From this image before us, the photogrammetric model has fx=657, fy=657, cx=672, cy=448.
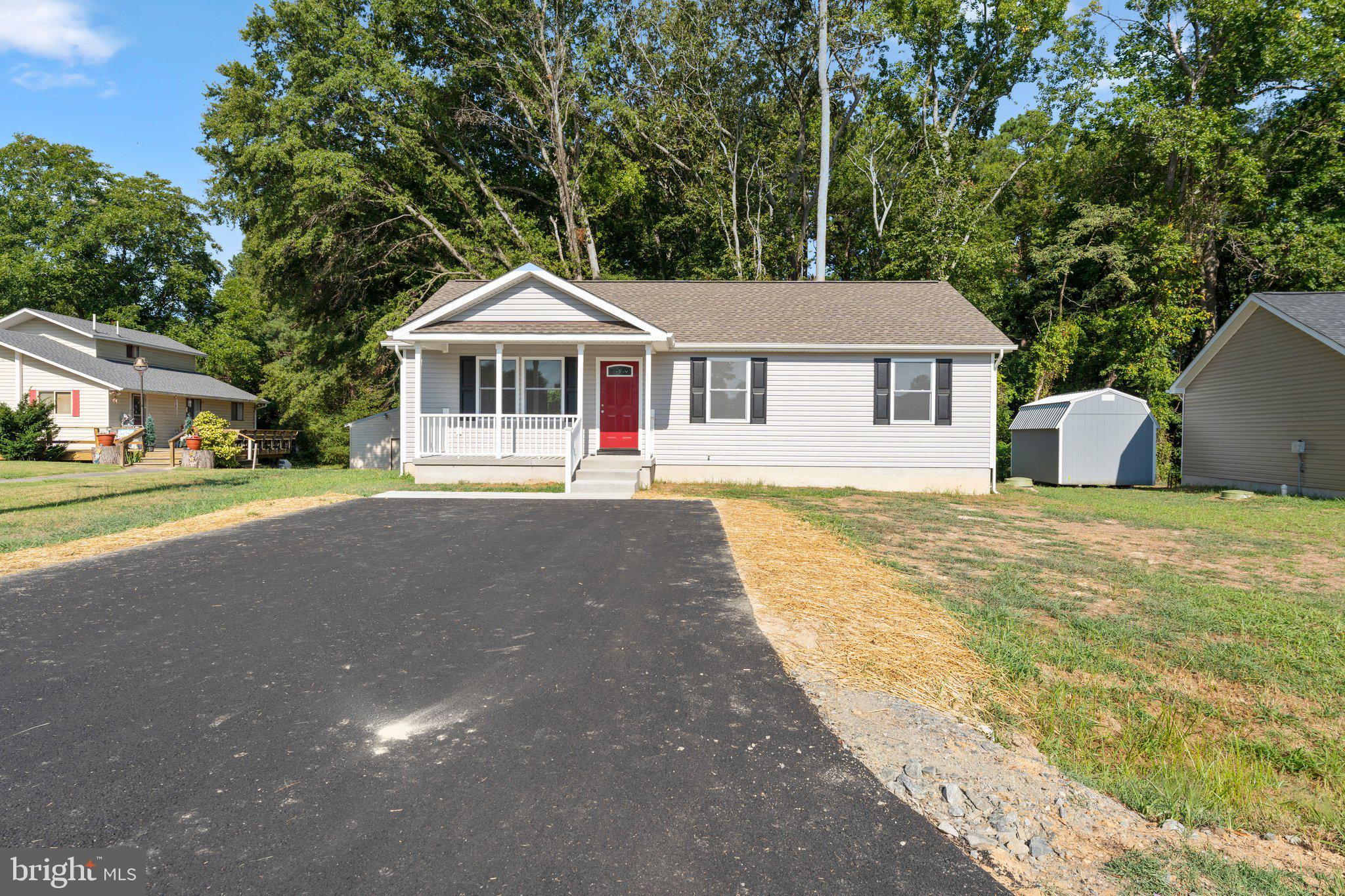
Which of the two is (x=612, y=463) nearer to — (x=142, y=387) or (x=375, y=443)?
(x=375, y=443)

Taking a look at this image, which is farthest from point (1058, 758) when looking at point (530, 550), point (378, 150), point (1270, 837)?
point (378, 150)

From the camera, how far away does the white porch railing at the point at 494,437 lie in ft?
49.1

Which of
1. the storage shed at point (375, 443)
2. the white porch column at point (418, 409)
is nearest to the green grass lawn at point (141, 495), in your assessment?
the white porch column at point (418, 409)

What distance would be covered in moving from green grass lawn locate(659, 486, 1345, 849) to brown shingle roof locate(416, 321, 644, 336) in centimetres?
710

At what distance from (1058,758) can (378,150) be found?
2765 centimetres

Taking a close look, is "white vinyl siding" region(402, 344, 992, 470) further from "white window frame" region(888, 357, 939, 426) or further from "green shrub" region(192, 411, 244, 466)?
"green shrub" region(192, 411, 244, 466)

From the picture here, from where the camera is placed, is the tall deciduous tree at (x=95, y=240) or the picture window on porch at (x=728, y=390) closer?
the picture window on porch at (x=728, y=390)

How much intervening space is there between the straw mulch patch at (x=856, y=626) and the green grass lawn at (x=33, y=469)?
61.4ft

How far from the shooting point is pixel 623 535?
8727mm

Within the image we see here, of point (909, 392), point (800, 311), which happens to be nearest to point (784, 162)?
point (800, 311)

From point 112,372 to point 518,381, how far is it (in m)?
22.0

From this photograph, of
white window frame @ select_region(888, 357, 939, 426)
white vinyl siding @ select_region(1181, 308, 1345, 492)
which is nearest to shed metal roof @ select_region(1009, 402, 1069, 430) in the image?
white vinyl siding @ select_region(1181, 308, 1345, 492)

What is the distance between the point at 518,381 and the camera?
16.0 m

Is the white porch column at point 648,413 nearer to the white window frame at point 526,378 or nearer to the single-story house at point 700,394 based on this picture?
the single-story house at point 700,394
